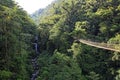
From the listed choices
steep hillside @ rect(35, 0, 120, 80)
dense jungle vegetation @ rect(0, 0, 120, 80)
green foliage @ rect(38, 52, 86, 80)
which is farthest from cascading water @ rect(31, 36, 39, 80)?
green foliage @ rect(38, 52, 86, 80)

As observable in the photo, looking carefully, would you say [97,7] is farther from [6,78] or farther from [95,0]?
[6,78]

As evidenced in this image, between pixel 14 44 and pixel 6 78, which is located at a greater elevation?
pixel 14 44

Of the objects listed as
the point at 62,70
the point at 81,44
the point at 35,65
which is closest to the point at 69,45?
the point at 81,44

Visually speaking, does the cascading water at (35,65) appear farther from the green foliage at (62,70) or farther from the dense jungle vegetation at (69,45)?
the green foliage at (62,70)

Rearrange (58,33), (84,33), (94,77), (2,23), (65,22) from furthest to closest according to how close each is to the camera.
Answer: (65,22) → (58,33) → (84,33) → (94,77) → (2,23)

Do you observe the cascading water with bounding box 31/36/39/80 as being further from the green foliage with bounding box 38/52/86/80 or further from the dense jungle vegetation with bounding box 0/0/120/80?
the green foliage with bounding box 38/52/86/80

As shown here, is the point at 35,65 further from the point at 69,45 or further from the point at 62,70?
the point at 62,70

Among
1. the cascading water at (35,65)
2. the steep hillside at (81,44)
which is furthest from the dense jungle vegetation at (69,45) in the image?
the cascading water at (35,65)

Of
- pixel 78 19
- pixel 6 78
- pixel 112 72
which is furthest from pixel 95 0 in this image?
pixel 6 78
